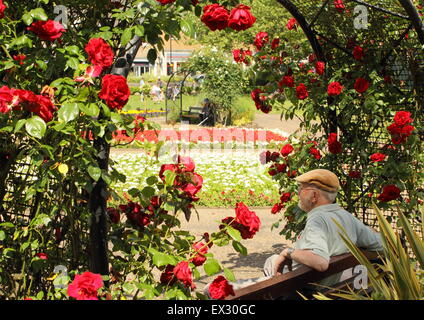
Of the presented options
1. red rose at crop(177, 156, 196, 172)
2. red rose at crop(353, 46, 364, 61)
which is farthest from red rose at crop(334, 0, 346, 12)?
red rose at crop(177, 156, 196, 172)

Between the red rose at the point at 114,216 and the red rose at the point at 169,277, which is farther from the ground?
the red rose at the point at 114,216

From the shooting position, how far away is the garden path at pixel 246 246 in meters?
5.44

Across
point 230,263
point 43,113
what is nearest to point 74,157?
point 43,113

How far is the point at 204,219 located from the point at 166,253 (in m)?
4.94

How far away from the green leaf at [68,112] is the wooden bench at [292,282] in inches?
33.7

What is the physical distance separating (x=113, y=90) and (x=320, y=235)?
131 centimetres

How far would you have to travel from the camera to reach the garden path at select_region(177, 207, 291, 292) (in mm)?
5441

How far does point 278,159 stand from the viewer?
4879 millimetres

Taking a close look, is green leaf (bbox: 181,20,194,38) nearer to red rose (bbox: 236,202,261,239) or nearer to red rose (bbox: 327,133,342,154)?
red rose (bbox: 236,202,261,239)

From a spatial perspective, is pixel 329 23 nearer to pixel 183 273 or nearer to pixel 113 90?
pixel 113 90

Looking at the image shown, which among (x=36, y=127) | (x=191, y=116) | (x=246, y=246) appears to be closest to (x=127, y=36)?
(x=36, y=127)

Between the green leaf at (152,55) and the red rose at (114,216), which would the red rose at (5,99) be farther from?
the red rose at (114,216)

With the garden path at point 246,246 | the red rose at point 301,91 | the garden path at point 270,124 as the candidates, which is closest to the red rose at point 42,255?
the garden path at point 246,246
